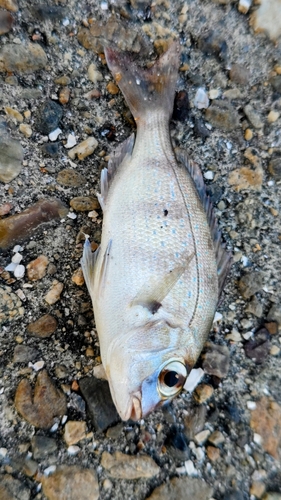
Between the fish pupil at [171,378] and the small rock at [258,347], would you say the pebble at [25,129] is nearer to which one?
the fish pupil at [171,378]

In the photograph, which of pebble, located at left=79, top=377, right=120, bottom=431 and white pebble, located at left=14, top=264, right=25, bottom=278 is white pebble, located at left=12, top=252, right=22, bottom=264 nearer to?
white pebble, located at left=14, top=264, right=25, bottom=278

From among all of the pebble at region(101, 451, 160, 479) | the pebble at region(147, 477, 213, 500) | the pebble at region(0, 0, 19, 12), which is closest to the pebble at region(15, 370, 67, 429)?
the pebble at region(101, 451, 160, 479)

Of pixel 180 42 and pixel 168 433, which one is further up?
pixel 180 42

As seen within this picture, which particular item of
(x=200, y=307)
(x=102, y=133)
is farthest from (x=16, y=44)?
(x=200, y=307)

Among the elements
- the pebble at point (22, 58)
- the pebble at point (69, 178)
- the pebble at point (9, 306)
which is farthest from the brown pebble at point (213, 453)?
the pebble at point (22, 58)

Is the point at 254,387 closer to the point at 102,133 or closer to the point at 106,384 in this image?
the point at 106,384

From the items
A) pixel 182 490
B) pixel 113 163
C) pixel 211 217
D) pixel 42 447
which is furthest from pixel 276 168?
pixel 42 447
